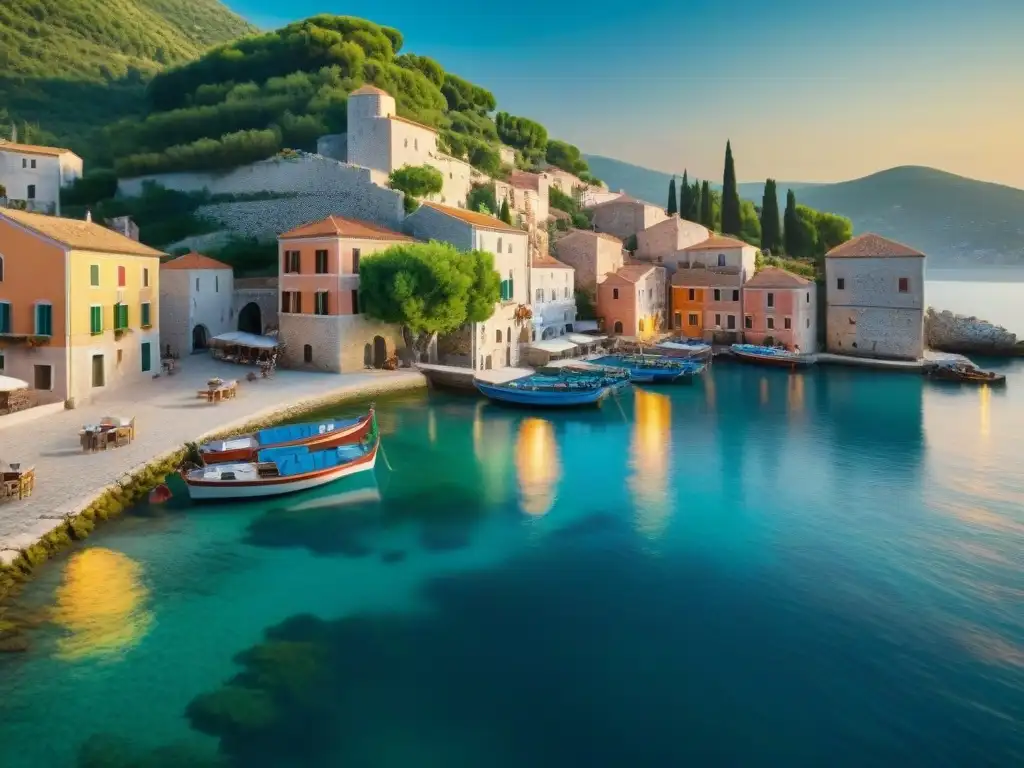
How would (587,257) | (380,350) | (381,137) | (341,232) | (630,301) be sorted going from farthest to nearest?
1. (587,257)
2. (630,301)
3. (381,137)
4. (380,350)
5. (341,232)

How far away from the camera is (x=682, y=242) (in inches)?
1972

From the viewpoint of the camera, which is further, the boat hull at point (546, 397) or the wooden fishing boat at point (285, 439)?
the boat hull at point (546, 397)

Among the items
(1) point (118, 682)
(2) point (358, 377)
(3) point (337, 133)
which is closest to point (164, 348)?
(2) point (358, 377)

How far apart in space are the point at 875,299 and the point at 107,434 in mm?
39092

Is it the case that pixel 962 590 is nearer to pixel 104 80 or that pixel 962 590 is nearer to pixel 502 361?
pixel 502 361

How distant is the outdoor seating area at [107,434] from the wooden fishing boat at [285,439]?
1743 mm

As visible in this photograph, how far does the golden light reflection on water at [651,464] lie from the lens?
1577cm

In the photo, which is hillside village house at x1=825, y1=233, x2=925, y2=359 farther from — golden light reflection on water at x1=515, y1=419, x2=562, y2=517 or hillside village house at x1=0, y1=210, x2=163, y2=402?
hillside village house at x1=0, y1=210, x2=163, y2=402

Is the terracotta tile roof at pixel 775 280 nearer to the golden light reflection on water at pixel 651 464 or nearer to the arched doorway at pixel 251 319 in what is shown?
the golden light reflection on water at pixel 651 464

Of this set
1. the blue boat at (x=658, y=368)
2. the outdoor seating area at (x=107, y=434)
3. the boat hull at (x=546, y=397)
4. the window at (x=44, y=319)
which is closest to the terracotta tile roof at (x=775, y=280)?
the blue boat at (x=658, y=368)

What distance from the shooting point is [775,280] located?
43.5 m

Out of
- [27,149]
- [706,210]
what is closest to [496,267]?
[27,149]

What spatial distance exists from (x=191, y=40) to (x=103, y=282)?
90251 mm

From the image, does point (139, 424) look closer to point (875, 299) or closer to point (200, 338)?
point (200, 338)
